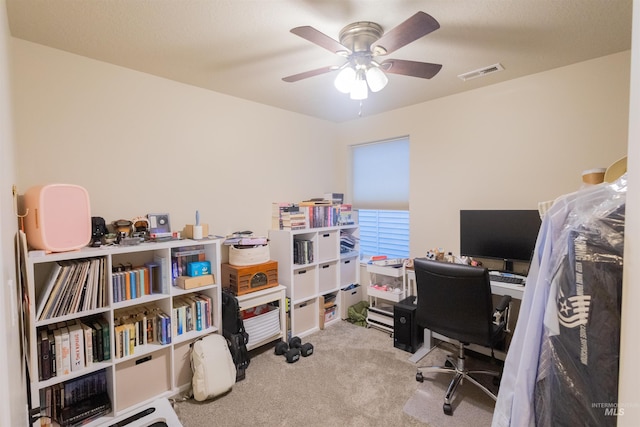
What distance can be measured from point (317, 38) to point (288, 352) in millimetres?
2375

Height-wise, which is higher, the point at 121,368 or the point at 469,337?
the point at 469,337

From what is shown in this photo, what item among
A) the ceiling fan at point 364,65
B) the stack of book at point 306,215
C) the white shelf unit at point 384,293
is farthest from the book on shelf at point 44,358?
the white shelf unit at point 384,293

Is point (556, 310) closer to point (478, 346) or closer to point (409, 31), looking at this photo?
point (409, 31)

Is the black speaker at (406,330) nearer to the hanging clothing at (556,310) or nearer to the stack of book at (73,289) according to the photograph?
the hanging clothing at (556,310)

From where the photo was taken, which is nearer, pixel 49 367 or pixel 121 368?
pixel 49 367

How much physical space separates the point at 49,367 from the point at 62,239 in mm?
723

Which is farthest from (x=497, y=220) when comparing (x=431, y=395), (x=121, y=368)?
(x=121, y=368)

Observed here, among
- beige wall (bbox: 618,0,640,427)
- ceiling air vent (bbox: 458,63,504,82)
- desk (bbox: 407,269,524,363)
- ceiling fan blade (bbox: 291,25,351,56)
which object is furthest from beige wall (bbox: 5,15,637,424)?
beige wall (bbox: 618,0,640,427)

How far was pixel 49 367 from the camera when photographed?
1.70 metres

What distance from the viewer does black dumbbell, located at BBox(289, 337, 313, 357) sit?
2.68 metres

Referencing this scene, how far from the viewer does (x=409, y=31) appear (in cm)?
137

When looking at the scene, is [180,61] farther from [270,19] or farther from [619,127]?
[619,127]

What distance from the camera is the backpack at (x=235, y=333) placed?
2.33 meters

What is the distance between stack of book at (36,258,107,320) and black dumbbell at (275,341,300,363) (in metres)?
1.45
